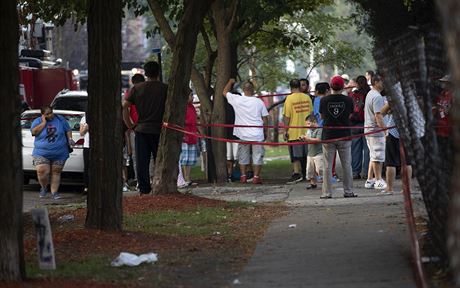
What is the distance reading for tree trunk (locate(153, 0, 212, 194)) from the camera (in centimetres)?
1586

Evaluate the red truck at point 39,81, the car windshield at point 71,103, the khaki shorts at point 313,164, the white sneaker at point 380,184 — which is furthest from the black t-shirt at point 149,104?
the red truck at point 39,81

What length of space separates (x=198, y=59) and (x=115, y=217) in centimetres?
1744

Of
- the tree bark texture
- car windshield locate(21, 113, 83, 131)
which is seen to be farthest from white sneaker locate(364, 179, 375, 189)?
the tree bark texture

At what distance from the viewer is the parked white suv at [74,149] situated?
20641 mm

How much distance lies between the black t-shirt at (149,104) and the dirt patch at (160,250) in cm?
184

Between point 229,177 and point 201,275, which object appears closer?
point 201,275

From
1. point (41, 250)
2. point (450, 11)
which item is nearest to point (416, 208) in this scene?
point (41, 250)

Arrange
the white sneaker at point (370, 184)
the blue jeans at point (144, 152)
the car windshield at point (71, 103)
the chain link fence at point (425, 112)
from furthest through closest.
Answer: the car windshield at point (71, 103) < the white sneaker at point (370, 184) < the blue jeans at point (144, 152) < the chain link fence at point (425, 112)

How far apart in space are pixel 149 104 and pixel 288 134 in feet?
17.4

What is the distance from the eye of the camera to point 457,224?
4.39 meters

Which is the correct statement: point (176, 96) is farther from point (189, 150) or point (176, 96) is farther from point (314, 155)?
point (189, 150)

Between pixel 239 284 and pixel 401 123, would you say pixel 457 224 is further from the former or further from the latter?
pixel 401 123

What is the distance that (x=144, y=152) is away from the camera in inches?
645

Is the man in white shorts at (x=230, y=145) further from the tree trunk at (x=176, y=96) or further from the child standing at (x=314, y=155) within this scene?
the tree trunk at (x=176, y=96)
